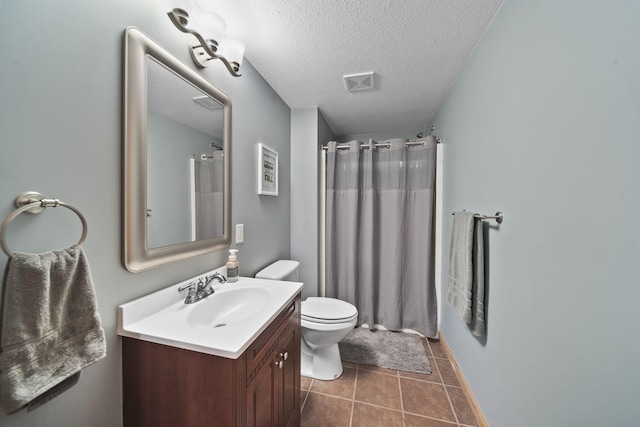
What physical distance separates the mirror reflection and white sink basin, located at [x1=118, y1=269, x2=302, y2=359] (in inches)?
9.8

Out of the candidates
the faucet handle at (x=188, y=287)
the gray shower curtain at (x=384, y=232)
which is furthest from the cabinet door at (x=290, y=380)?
the gray shower curtain at (x=384, y=232)

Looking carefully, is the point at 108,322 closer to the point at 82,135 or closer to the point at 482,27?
the point at 82,135

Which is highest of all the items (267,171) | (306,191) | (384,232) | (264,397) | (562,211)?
(267,171)

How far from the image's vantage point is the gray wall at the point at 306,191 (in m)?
2.25

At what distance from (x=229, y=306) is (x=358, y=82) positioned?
1.82 metres

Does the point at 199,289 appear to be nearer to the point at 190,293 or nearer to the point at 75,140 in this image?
the point at 190,293

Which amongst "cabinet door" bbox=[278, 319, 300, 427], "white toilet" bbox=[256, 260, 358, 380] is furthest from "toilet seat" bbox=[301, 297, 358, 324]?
"cabinet door" bbox=[278, 319, 300, 427]

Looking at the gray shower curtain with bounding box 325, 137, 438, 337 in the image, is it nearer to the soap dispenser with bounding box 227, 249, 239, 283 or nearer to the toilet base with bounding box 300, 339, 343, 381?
the toilet base with bounding box 300, 339, 343, 381

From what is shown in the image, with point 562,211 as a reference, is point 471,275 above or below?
below

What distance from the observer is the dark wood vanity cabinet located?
71cm

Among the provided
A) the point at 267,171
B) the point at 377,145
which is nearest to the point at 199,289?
the point at 267,171

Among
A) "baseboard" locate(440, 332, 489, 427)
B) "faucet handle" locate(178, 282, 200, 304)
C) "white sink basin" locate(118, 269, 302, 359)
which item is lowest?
"baseboard" locate(440, 332, 489, 427)

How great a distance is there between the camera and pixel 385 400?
1490 millimetres

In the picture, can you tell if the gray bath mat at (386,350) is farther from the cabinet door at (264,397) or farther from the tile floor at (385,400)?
the cabinet door at (264,397)
